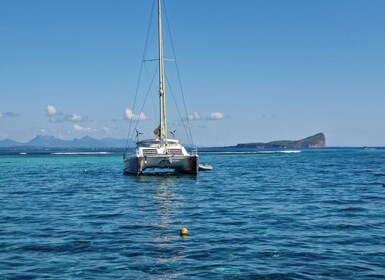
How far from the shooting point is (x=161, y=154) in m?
43.3

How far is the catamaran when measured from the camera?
4362 cm

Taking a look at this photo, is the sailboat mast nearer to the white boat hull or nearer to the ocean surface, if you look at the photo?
the white boat hull

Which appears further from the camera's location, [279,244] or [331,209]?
[331,209]

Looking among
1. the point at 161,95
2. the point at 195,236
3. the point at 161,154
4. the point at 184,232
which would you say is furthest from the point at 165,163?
the point at 195,236

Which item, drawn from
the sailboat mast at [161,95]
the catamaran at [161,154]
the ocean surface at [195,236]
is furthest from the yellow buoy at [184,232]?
the sailboat mast at [161,95]

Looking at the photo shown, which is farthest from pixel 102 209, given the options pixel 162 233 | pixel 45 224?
pixel 162 233

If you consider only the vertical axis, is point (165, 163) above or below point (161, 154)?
below

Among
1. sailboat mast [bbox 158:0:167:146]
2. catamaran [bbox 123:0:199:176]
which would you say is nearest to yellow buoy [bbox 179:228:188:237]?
catamaran [bbox 123:0:199:176]

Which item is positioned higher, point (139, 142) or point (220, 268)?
point (139, 142)

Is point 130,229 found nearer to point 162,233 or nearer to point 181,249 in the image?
point 162,233

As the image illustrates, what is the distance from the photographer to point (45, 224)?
66.8 feet

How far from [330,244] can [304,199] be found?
41.2 feet

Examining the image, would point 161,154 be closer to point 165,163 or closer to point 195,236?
point 165,163

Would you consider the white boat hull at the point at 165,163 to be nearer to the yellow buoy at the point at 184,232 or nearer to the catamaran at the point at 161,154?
the catamaran at the point at 161,154
